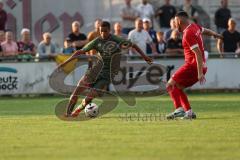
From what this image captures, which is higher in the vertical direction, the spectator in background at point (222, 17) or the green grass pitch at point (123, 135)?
the spectator in background at point (222, 17)

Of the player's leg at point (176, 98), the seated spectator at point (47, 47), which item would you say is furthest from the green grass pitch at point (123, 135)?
the seated spectator at point (47, 47)

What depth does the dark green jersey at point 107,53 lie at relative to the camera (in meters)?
18.2

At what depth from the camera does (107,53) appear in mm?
18328

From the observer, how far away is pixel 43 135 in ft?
48.2

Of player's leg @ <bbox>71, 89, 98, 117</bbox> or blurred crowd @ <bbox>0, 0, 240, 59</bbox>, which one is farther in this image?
blurred crowd @ <bbox>0, 0, 240, 59</bbox>

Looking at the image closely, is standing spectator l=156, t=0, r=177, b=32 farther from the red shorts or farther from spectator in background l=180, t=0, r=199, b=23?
the red shorts

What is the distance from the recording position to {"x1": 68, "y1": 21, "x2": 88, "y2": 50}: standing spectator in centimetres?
2659

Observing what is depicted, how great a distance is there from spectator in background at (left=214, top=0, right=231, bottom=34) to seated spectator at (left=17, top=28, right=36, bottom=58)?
6208 millimetres

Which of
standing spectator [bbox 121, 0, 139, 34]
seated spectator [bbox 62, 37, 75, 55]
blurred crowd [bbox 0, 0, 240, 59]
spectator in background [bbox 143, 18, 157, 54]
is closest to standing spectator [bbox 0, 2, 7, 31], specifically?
blurred crowd [bbox 0, 0, 240, 59]

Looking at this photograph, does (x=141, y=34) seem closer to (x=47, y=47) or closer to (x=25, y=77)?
(x=47, y=47)

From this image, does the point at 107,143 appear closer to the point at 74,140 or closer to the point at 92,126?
the point at 74,140

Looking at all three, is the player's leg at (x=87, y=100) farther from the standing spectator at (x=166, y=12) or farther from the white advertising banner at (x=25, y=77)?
the standing spectator at (x=166, y=12)

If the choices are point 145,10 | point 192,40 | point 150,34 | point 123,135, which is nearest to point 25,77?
point 150,34

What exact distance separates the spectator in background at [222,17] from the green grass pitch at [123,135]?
844 centimetres
